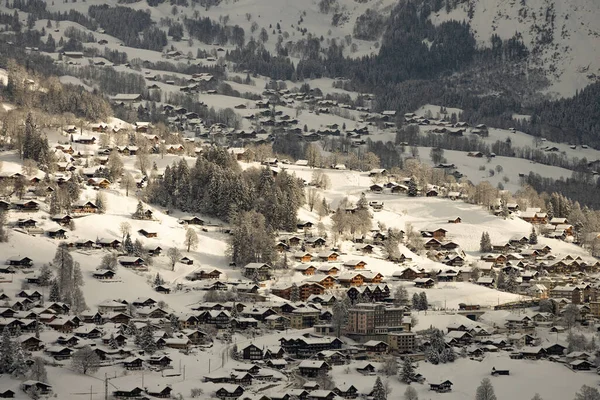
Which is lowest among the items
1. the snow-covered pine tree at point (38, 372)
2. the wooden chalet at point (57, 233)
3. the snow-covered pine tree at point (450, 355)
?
the snow-covered pine tree at point (450, 355)

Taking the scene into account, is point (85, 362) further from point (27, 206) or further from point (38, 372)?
point (27, 206)

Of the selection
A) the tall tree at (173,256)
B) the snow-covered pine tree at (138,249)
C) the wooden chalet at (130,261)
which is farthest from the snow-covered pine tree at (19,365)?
the tall tree at (173,256)

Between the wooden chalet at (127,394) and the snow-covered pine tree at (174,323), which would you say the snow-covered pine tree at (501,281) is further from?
the wooden chalet at (127,394)

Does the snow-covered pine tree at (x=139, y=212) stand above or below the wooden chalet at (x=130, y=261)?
above

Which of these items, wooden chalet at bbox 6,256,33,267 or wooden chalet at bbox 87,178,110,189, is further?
wooden chalet at bbox 87,178,110,189

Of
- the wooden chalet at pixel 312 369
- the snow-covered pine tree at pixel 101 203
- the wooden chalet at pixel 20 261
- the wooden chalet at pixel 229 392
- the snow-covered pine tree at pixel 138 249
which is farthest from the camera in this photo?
the snow-covered pine tree at pixel 101 203

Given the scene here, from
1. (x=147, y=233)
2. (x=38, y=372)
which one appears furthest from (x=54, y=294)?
(x=147, y=233)

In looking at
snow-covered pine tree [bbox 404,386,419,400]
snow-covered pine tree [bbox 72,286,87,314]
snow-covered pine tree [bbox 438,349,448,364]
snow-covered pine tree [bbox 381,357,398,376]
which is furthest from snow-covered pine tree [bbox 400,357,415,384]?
snow-covered pine tree [bbox 72,286,87,314]

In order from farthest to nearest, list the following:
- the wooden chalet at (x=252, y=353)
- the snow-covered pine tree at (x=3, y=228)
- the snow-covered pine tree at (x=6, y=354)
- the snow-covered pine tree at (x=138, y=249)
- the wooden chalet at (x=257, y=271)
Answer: the wooden chalet at (x=257, y=271) → the snow-covered pine tree at (x=138, y=249) → the snow-covered pine tree at (x=3, y=228) → the wooden chalet at (x=252, y=353) → the snow-covered pine tree at (x=6, y=354)

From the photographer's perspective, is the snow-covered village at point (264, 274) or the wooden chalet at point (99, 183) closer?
the snow-covered village at point (264, 274)

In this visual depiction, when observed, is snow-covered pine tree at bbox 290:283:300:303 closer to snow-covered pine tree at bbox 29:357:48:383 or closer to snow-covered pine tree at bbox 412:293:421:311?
snow-covered pine tree at bbox 412:293:421:311

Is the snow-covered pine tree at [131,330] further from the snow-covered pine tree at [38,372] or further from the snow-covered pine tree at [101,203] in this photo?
the snow-covered pine tree at [101,203]

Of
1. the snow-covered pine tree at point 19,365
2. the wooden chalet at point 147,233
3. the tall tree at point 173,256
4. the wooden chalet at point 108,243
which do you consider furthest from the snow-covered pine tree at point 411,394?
the wooden chalet at point 147,233

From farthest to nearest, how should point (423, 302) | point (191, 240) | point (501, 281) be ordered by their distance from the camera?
point (501, 281)
point (191, 240)
point (423, 302)
